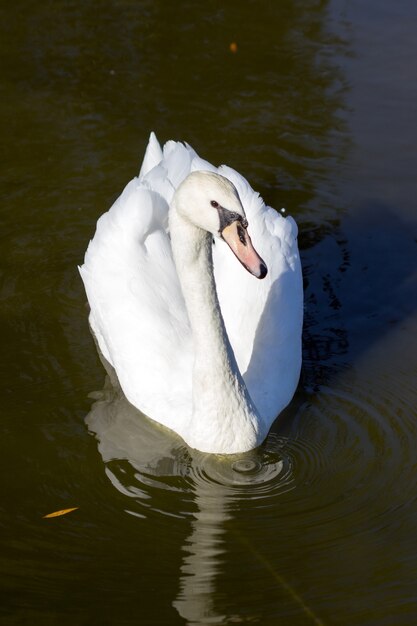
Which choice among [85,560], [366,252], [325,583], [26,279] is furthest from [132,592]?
[366,252]

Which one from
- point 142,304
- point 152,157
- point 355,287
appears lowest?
point 355,287

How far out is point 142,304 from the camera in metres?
7.40

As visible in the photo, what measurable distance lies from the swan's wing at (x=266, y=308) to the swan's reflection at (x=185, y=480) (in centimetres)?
46

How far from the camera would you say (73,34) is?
12.1m

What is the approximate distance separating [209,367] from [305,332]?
161cm

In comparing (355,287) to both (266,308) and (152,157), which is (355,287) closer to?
(266,308)

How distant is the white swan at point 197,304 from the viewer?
6.11m

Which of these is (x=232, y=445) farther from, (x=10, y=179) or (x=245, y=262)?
(x=10, y=179)

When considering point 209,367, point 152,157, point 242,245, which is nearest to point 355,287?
point 152,157

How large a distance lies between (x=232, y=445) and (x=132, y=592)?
4.42 ft

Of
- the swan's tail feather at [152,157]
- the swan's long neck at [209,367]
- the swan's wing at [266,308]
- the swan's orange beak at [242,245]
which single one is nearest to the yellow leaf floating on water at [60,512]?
the swan's long neck at [209,367]

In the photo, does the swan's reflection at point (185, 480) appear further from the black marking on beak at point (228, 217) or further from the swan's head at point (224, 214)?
the black marking on beak at point (228, 217)

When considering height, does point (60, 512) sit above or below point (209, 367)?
below

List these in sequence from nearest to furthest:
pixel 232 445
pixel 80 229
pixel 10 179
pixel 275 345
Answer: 1. pixel 232 445
2. pixel 275 345
3. pixel 80 229
4. pixel 10 179
